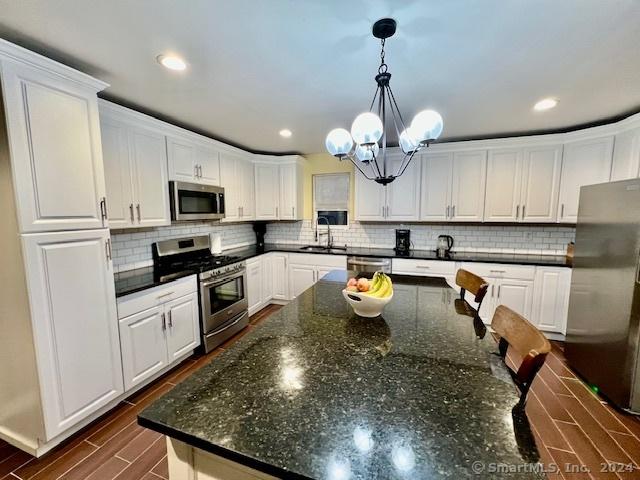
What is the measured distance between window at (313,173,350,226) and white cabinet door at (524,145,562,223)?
87.4 inches

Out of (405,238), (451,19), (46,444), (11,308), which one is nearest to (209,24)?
(451,19)

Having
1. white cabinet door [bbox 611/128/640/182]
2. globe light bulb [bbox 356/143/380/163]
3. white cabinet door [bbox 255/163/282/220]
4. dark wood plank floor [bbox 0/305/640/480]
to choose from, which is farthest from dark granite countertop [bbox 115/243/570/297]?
globe light bulb [bbox 356/143/380/163]

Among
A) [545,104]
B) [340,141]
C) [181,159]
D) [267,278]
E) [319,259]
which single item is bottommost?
[267,278]

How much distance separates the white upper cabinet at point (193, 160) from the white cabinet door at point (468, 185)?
2.93 m

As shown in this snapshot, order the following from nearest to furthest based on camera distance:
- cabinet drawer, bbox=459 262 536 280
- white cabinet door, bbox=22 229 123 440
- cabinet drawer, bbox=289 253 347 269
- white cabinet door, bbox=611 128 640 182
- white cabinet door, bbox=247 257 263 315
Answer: white cabinet door, bbox=22 229 123 440 < white cabinet door, bbox=611 128 640 182 < cabinet drawer, bbox=459 262 536 280 < white cabinet door, bbox=247 257 263 315 < cabinet drawer, bbox=289 253 347 269

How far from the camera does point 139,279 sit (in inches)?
92.7

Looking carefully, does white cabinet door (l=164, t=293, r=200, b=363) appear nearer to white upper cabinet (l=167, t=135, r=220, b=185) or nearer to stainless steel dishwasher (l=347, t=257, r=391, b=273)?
white upper cabinet (l=167, t=135, r=220, b=185)

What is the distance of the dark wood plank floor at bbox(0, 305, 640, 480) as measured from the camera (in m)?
1.58

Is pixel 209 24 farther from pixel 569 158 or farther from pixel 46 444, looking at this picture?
pixel 569 158

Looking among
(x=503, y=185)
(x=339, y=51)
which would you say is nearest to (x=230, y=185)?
(x=339, y=51)

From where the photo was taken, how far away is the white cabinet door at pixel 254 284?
142 inches

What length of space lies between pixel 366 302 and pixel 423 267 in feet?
7.35

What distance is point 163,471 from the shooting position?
61.8 inches

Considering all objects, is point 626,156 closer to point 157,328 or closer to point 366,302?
point 366,302
